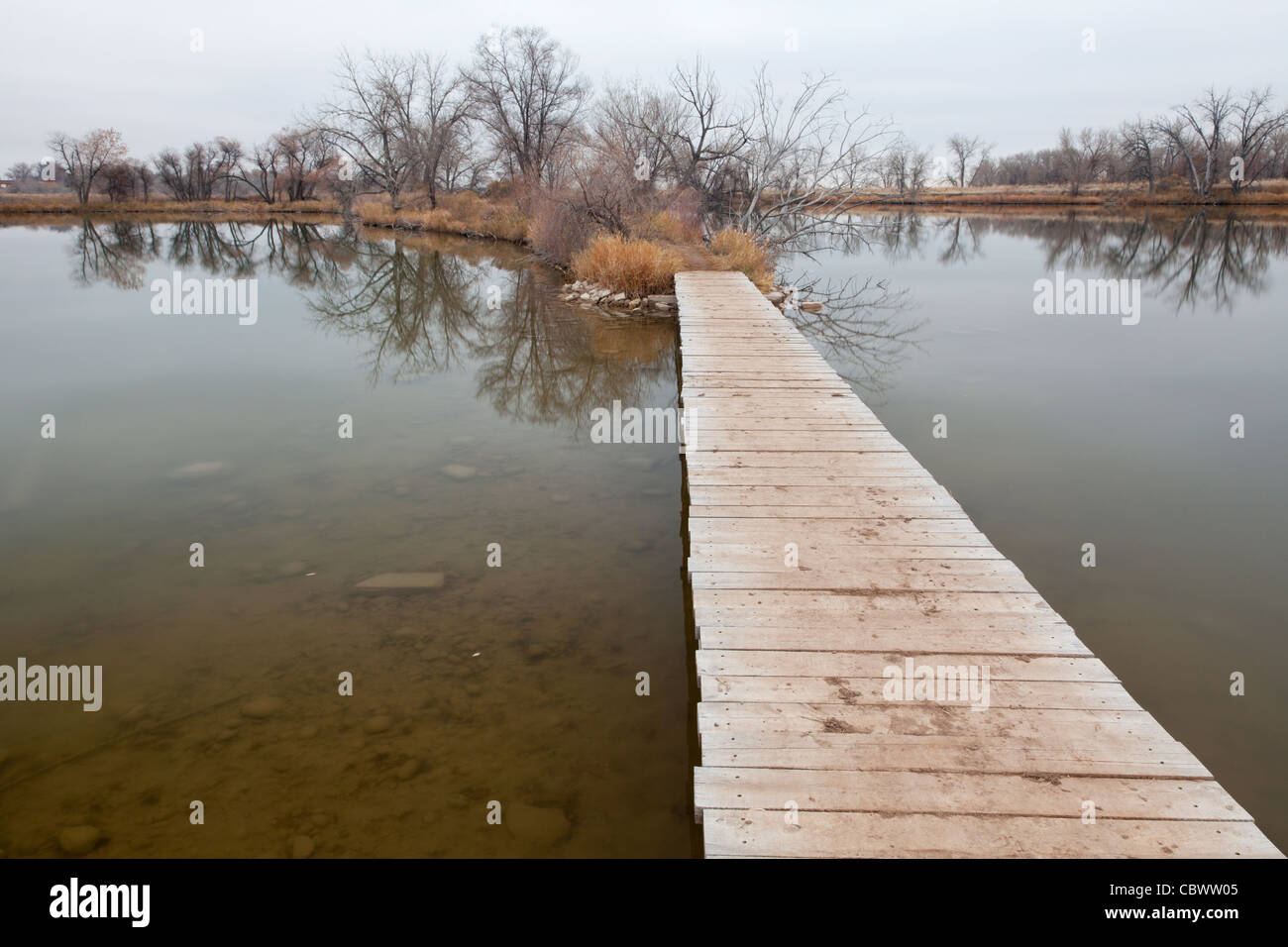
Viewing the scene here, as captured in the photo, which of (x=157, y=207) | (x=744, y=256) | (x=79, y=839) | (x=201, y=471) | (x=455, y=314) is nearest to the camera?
(x=79, y=839)

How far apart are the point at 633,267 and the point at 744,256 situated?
269 centimetres

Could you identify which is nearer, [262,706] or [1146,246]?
[262,706]

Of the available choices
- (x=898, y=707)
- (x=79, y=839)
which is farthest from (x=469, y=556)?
(x=898, y=707)

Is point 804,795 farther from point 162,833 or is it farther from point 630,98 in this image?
point 630,98

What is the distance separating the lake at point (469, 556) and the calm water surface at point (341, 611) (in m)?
0.02

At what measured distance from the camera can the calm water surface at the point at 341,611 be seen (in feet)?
9.40

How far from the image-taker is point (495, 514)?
532 cm

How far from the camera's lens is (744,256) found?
1431 cm

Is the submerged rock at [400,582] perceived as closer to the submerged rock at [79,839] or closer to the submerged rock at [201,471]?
the submerged rock at [79,839]

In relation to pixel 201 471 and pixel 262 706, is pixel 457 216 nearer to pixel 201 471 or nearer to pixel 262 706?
pixel 201 471

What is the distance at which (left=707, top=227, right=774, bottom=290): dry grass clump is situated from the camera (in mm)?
14008

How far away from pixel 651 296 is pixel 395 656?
961 cm

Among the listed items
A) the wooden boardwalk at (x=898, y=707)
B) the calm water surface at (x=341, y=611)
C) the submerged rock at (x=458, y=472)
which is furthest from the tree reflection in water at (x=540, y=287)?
the wooden boardwalk at (x=898, y=707)
